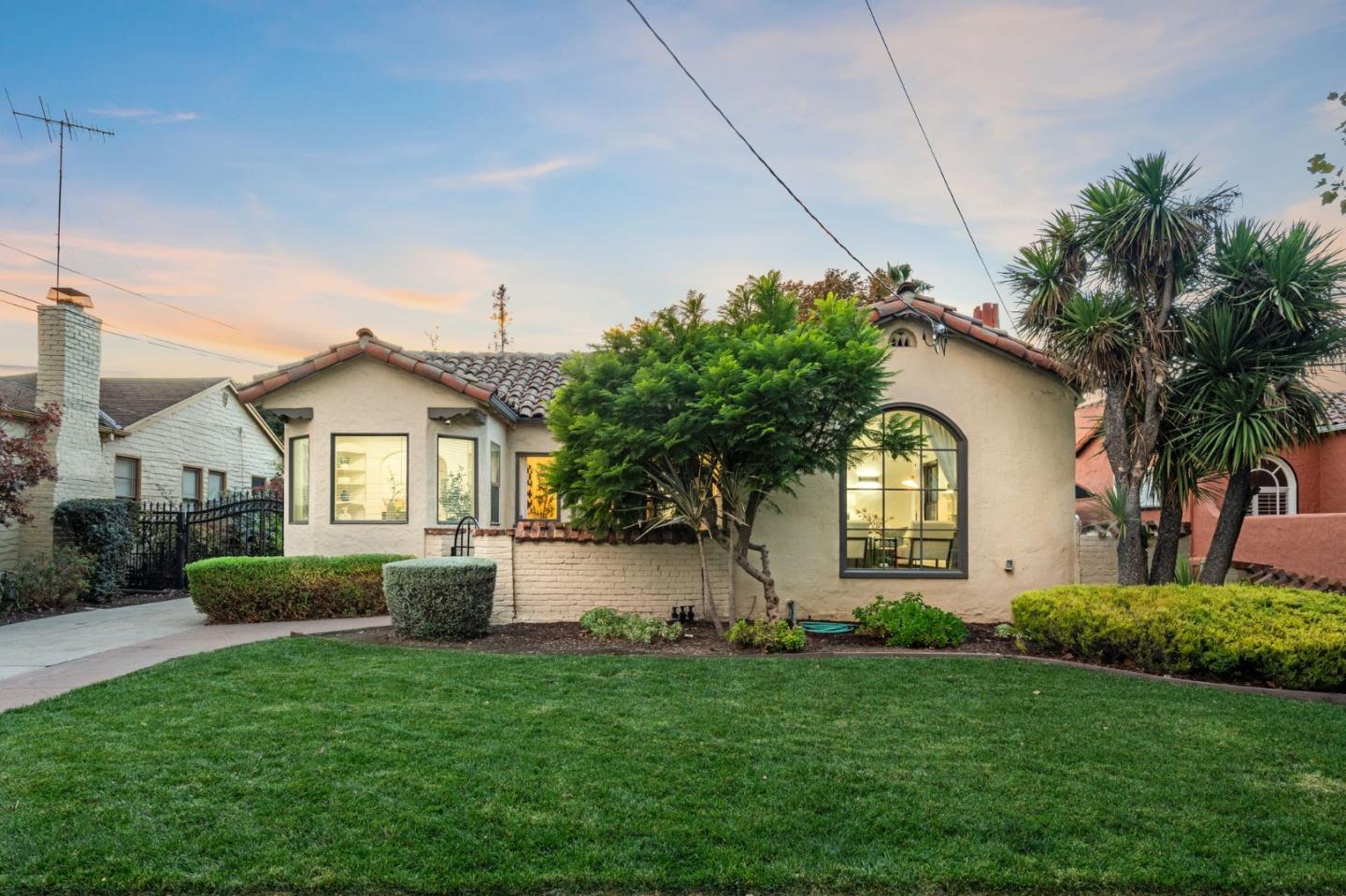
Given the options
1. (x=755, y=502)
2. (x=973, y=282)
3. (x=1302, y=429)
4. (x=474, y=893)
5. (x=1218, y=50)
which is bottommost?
(x=474, y=893)

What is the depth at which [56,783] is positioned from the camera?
14.6ft

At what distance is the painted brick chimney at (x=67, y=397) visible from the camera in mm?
14094

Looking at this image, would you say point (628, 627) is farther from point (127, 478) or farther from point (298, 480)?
point (127, 478)

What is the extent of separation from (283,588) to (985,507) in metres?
9.82

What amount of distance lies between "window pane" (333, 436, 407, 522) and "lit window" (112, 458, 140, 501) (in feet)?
23.0

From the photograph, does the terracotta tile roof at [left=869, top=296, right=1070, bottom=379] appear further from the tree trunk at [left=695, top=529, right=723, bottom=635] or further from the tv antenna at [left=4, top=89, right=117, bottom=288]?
the tv antenna at [left=4, top=89, right=117, bottom=288]

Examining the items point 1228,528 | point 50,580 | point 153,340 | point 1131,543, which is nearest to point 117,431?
point 50,580

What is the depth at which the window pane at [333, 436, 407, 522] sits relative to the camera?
1288 cm

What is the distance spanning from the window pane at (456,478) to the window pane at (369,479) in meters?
0.58

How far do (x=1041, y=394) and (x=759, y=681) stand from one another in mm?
6267

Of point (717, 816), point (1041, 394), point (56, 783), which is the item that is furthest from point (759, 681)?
point (1041, 394)

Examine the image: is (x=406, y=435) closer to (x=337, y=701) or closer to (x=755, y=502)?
(x=755, y=502)

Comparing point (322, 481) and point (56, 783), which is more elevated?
point (322, 481)

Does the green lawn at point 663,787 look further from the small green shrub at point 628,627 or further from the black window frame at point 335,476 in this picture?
the black window frame at point 335,476
